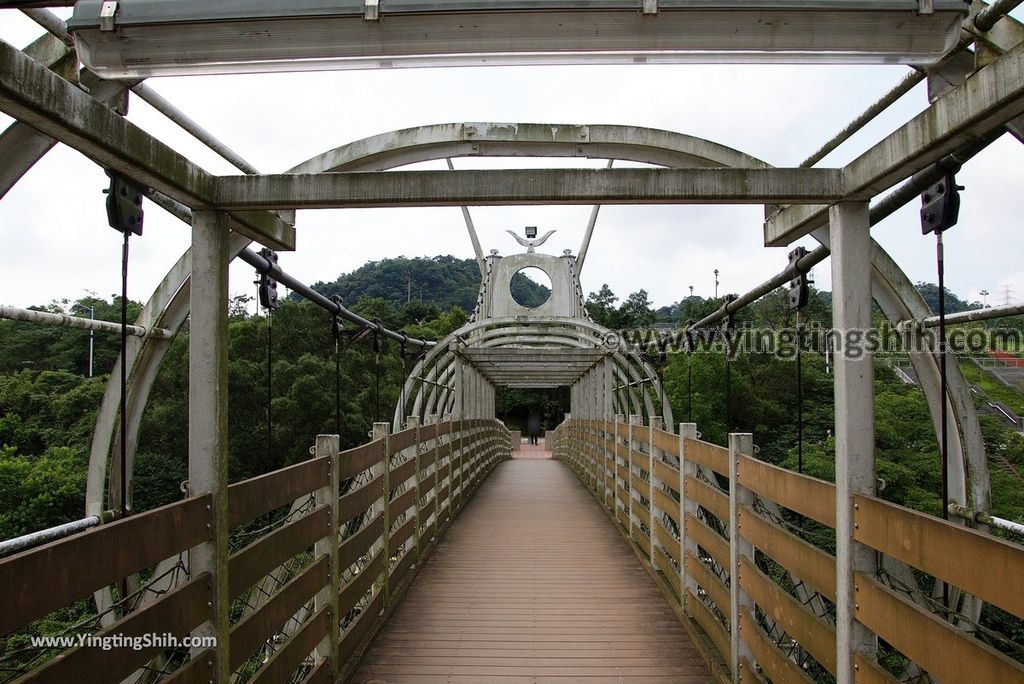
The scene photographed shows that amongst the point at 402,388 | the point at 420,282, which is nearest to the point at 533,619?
the point at 402,388

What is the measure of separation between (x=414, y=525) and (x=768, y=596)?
10.4ft

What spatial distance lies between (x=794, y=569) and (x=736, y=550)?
0.66 metres

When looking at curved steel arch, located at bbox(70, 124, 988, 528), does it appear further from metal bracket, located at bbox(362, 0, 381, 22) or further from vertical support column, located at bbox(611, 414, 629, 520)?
vertical support column, located at bbox(611, 414, 629, 520)

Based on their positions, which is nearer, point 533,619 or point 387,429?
point 533,619

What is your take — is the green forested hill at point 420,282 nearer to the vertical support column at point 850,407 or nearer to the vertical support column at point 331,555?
the vertical support column at point 331,555

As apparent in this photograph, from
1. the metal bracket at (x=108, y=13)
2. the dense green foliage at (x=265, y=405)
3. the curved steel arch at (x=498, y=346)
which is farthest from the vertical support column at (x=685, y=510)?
the dense green foliage at (x=265, y=405)

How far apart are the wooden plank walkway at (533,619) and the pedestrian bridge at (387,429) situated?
0.09 ft

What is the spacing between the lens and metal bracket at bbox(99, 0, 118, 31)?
2.11 metres

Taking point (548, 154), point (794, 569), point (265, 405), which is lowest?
point (265, 405)

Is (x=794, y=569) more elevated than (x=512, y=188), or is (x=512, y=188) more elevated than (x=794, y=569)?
(x=512, y=188)

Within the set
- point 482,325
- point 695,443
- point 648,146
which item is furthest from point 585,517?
point 648,146

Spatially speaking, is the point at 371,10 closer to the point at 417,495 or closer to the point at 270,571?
the point at 270,571

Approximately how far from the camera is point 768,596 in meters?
2.75

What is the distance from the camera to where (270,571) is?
2.57m
